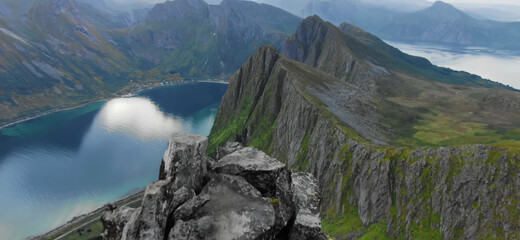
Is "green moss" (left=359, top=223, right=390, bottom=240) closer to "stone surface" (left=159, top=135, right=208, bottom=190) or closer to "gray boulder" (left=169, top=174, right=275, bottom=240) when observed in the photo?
"gray boulder" (left=169, top=174, right=275, bottom=240)

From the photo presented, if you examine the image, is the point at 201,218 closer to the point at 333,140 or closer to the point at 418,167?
the point at 418,167

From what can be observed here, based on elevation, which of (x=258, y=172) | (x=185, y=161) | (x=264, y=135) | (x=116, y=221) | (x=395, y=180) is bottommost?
(x=264, y=135)

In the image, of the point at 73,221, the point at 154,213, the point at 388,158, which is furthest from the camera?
the point at 73,221

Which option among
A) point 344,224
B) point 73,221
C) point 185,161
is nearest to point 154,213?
point 185,161

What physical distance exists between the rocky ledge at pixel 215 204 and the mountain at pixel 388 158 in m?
55.1

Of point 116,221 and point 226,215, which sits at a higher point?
point 226,215

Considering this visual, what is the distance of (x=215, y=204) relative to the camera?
2642 cm

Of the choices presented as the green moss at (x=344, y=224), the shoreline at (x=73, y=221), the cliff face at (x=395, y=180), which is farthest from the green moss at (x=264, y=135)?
the shoreline at (x=73, y=221)

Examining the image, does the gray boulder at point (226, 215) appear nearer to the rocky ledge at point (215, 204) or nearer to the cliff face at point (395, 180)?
the rocky ledge at point (215, 204)

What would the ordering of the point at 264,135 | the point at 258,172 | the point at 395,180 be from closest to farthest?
the point at 258,172
the point at 395,180
the point at 264,135

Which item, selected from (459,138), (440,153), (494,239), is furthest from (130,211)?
(459,138)

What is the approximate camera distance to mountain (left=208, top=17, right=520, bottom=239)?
66.8m

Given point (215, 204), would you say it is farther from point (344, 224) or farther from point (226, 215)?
point (344, 224)

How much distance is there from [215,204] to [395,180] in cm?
7001
